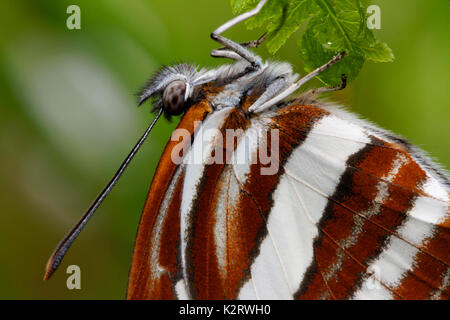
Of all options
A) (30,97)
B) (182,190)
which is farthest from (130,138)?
(182,190)

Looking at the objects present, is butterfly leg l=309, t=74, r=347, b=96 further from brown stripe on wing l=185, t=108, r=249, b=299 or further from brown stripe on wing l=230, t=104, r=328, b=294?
brown stripe on wing l=185, t=108, r=249, b=299

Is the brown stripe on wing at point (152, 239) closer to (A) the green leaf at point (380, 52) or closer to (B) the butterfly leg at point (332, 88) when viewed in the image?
(B) the butterfly leg at point (332, 88)

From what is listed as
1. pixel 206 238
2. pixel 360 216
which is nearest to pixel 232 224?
pixel 206 238

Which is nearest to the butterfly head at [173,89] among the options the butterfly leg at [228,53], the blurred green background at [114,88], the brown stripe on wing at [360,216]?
the butterfly leg at [228,53]

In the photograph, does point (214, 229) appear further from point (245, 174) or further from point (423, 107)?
point (423, 107)

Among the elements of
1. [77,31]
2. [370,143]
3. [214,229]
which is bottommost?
[214,229]
